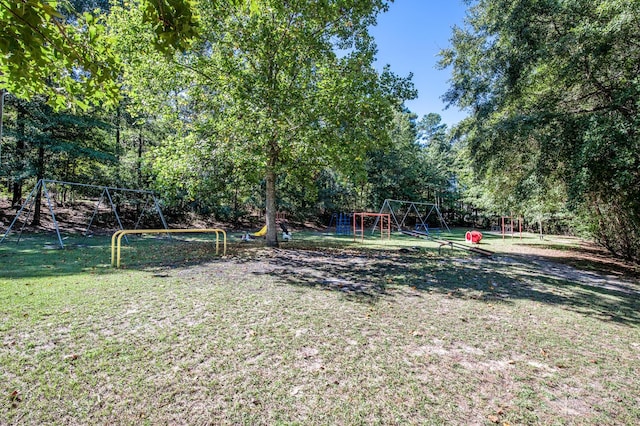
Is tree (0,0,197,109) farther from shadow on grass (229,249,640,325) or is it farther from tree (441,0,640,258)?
tree (441,0,640,258)

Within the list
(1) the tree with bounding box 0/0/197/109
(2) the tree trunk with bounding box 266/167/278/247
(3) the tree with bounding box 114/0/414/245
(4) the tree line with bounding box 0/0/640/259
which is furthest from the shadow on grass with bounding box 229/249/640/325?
(1) the tree with bounding box 0/0/197/109

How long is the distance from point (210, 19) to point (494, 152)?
34.2ft

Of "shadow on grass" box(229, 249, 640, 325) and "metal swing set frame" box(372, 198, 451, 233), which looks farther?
"metal swing set frame" box(372, 198, 451, 233)

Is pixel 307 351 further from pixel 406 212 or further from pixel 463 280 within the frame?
pixel 406 212

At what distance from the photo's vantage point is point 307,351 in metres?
3.29

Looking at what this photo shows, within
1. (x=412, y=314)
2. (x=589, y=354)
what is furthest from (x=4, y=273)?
(x=589, y=354)

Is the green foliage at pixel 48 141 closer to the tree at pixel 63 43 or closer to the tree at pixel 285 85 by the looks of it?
the tree at pixel 285 85

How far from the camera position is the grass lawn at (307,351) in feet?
7.78

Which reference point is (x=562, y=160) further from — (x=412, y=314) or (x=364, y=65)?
(x=412, y=314)

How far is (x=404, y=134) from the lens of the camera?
106 feet

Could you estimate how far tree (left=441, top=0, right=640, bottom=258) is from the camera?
25.7 ft

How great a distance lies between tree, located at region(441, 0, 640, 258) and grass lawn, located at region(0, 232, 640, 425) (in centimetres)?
379

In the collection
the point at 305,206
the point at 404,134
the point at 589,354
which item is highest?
the point at 404,134

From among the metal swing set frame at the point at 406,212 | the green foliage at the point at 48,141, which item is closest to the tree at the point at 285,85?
the metal swing set frame at the point at 406,212
